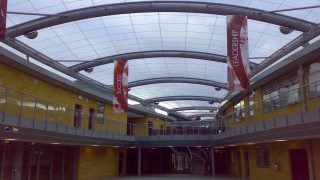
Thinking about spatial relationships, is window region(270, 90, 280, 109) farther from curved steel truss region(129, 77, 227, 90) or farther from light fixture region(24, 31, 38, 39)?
curved steel truss region(129, 77, 227, 90)

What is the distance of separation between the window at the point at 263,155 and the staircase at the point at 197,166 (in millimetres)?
9198

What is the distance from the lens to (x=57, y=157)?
21359 mm

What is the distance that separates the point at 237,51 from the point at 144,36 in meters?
10.1

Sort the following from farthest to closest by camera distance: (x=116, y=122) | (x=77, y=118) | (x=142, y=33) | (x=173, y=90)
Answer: (x=173, y=90) → (x=116, y=122) → (x=142, y=33) → (x=77, y=118)

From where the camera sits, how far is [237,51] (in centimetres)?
1359

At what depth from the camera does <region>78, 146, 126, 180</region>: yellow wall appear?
937 inches

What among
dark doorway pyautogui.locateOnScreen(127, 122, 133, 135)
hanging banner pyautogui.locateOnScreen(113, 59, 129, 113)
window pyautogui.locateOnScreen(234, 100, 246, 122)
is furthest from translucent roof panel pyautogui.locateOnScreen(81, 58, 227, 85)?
window pyautogui.locateOnScreen(234, 100, 246, 122)

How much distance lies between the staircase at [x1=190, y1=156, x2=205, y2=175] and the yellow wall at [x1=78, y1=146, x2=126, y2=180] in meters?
7.38

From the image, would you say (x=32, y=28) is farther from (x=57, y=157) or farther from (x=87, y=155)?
(x=87, y=155)

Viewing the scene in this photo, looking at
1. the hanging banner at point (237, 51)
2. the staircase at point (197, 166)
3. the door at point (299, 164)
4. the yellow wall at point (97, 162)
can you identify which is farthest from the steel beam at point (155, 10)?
the staircase at point (197, 166)

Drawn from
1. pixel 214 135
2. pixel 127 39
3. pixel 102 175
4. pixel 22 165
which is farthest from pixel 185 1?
pixel 102 175

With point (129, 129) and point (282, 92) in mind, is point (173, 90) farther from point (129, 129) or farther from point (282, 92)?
point (282, 92)

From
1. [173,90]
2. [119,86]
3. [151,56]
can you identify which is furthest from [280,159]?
[173,90]

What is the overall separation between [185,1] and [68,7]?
6.35 meters
